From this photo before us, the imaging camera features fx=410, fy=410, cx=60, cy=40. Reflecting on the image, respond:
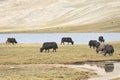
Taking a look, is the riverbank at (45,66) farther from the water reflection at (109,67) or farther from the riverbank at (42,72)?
the water reflection at (109,67)

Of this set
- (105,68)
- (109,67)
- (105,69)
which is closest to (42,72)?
(105,69)

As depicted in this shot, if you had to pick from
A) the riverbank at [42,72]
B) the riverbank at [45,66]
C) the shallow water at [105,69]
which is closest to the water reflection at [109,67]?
the shallow water at [105,69]

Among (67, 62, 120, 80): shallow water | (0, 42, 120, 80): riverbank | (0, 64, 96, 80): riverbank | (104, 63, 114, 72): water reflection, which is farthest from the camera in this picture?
(104, 63, 114, 72): water reflection

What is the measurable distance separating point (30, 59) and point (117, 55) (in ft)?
30.5

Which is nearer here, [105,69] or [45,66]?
[105,69]

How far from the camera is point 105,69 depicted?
3372 centimetres

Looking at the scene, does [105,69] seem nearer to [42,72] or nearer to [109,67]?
[109,67]

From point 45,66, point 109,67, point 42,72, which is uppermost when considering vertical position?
point 45,66

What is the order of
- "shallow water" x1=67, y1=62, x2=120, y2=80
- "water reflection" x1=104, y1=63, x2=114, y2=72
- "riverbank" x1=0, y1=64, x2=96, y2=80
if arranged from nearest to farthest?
"riverbank" x1=0, y1=64, x2=96, y2=80, "shallow water" x1=67, y1=62, x2=120, y2=80, "water reflection" x1=104, y1=63, x2=114, y2=72

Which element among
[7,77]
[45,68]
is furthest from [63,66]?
[7,77]

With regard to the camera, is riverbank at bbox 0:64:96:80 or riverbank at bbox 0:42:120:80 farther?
riverbank at bbox 0:42:120:80

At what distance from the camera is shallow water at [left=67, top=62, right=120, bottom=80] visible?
29681mm

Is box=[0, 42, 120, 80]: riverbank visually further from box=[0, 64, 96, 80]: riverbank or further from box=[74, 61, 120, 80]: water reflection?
box=[74, 61, 120, 80]: water reflection

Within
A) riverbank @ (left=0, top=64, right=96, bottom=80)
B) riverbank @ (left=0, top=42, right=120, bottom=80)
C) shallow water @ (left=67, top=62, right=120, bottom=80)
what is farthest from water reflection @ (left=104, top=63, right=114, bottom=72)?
riverbank @ (left=0, top=64, right=96, bottom=80)
